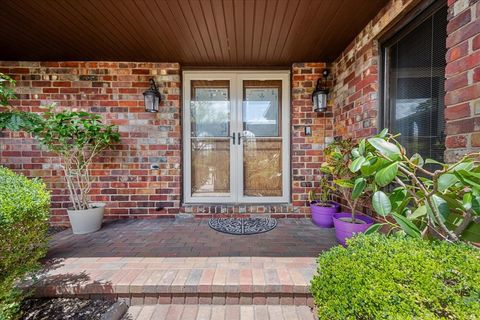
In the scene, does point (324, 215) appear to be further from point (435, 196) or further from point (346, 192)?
point (435, 196)

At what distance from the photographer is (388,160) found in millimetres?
1025

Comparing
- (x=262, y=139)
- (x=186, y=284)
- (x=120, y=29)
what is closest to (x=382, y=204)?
(x=186, y=284)

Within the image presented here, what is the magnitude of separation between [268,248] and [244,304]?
1.98 feet

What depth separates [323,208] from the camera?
8.86ft

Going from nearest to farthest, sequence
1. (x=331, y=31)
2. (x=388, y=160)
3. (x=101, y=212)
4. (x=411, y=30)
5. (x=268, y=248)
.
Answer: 1. (x=388, y=160)
2. (x=411, y=30)
3. (x=268, y=248)
4. (x=331, y=31)
5. (x=101, y=212)

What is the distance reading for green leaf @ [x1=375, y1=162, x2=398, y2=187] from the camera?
3.22 feet

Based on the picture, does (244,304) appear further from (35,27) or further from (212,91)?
(35,27)

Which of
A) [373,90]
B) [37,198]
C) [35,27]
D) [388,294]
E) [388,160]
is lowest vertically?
[388,294]

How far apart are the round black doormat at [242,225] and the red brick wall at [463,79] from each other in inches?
70.2

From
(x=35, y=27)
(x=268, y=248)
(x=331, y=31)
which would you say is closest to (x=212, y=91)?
(x=331, y=31)

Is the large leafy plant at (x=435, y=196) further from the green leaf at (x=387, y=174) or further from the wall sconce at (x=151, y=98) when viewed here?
the wall sconce at (x=151, y=98)

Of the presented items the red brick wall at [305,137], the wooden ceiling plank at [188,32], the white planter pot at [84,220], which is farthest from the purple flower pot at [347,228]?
the white planter pot at [84,220]

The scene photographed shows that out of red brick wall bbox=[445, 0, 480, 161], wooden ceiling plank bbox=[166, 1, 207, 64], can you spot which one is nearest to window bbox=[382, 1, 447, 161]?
red brick wall bbox=[445, 0, 480, 161]

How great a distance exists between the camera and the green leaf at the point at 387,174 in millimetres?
981
